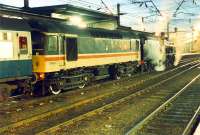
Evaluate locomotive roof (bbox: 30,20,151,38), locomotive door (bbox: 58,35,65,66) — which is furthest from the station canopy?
locomotive door (bbox: 58,35,65,66)

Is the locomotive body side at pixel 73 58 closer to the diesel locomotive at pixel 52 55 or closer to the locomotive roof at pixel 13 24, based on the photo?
the diesel locomotive at pixel 52 55

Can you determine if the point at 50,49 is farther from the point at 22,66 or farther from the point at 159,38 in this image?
the point at 159,38

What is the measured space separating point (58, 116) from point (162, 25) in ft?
105

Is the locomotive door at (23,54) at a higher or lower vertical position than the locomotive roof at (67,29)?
lower

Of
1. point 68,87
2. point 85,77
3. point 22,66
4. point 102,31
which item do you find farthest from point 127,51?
point 22,66

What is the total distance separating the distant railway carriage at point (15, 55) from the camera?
1488cm

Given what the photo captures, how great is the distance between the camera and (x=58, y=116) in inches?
521

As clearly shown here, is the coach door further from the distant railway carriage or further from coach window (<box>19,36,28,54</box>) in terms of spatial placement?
coach window (<box>19,36,28,54</box>)

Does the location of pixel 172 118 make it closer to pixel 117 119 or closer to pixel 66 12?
pixel 117 119

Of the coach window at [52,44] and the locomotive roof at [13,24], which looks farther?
the coach window at [52,44]

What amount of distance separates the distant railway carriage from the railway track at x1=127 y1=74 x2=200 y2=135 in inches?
245

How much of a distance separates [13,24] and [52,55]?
3.26 meters

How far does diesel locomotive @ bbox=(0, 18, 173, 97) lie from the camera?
15312 millimetres

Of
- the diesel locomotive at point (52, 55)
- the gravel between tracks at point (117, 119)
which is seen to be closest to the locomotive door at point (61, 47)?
the diesel locomotive at point (52, 55)
